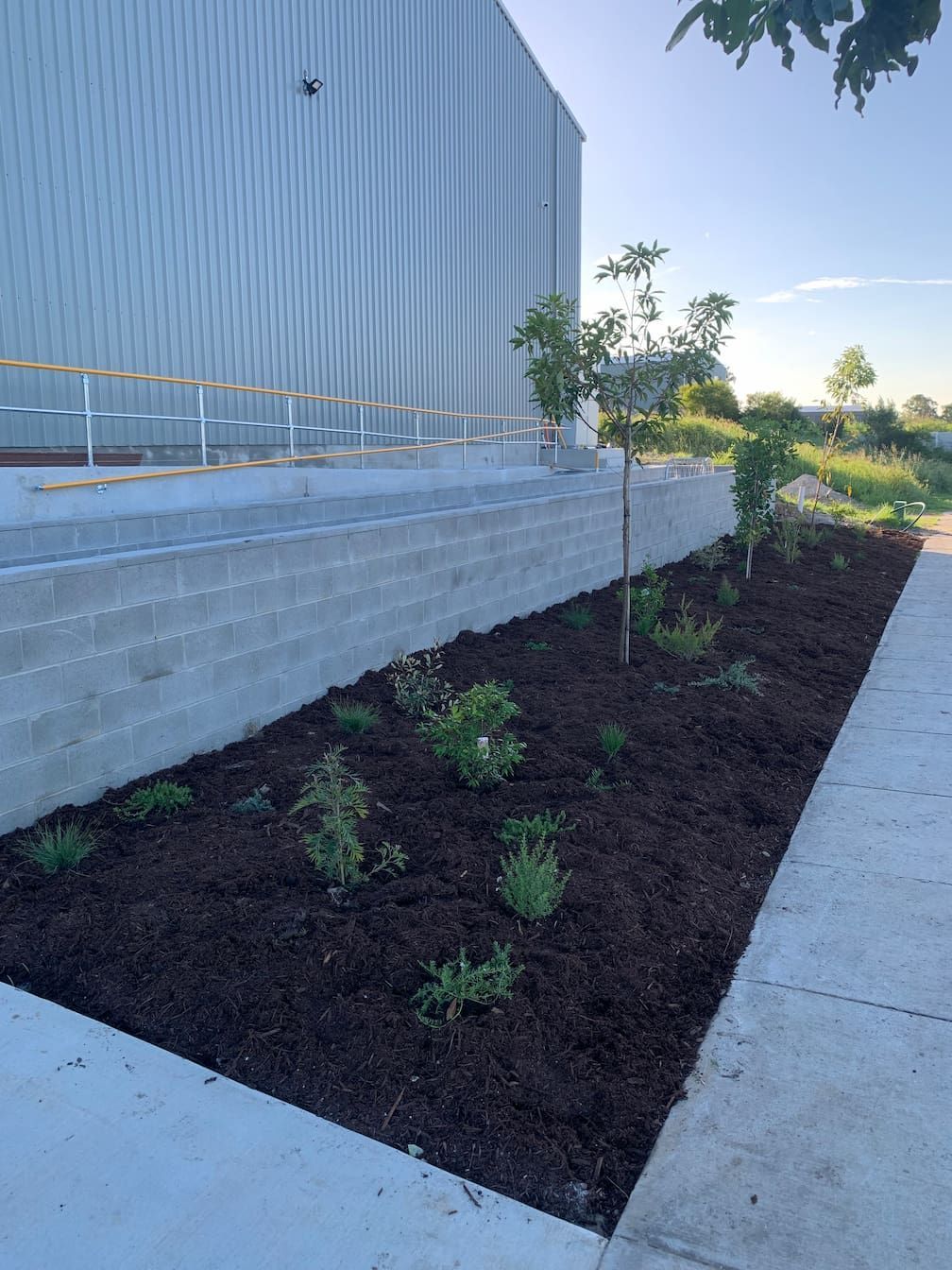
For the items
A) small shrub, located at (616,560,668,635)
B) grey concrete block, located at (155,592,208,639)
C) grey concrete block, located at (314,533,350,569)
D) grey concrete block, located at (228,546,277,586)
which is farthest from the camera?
small shrub, located at (616,560,668,635)

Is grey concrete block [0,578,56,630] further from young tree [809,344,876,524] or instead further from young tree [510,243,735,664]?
young tree [809,344,876,524]

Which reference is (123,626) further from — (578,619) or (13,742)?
(578,619)

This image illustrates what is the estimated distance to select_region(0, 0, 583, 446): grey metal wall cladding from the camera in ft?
33.1

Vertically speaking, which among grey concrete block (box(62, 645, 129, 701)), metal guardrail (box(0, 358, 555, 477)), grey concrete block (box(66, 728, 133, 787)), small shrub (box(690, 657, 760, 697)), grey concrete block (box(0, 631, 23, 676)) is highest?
metal guardrail (box(0, 358, 555, 477))

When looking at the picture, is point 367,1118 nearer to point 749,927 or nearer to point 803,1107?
point 803,1107

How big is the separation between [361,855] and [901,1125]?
2.28 meters

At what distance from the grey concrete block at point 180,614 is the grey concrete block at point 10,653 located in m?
0.90

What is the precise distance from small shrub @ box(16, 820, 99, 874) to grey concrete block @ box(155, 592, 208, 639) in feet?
4.19

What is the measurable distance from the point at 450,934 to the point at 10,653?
2495 mm

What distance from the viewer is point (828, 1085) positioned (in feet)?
10.1

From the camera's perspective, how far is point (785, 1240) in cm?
247

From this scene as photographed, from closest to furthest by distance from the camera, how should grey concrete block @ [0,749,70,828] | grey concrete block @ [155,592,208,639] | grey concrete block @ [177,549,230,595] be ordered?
1. grey concrete block @ [0,749,70,828]
2. grey concrete block @ [155,592,208,639]
3. grey concrete block @ [177,549,230,595]

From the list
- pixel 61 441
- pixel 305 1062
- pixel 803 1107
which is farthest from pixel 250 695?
pixel 61 441

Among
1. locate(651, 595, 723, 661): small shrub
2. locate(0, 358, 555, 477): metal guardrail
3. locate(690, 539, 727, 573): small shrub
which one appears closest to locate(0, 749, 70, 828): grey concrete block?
locate(0, 358, 555, 477): metal guardrail
